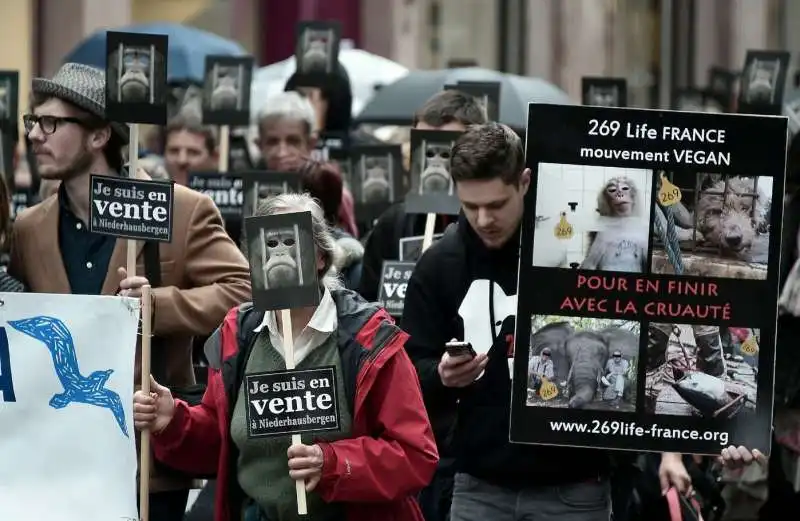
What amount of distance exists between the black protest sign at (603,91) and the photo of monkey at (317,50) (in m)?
1.48

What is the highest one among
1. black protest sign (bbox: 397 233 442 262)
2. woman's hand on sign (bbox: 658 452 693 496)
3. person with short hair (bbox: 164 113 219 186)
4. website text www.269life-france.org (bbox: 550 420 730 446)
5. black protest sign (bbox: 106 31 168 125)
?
black protest sign (bbox: 106 31 168 125)

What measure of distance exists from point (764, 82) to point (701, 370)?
6.78 meters

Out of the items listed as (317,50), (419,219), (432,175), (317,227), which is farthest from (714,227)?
(317,50)

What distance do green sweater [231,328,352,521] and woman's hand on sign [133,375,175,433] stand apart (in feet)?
0.83

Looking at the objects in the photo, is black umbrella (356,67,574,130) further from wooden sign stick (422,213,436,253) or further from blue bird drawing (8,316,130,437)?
blue bird drawing (8,316,130,437)

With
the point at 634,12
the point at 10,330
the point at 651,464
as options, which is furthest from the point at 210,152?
the point at 634,12

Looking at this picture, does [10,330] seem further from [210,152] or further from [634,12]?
[634,12]

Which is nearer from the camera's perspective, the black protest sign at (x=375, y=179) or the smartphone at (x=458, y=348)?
the smartphone at (x=458, y=348)

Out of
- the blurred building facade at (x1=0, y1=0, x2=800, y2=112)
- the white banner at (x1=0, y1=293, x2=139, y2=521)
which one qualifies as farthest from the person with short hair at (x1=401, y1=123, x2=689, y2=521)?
the blurred building facade at (x1=0, y1=0, x2=800, y2=112)

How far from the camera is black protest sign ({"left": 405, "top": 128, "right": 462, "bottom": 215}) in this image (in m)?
9.18

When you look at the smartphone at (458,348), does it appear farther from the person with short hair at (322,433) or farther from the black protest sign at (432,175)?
the black protest sign at (432,175)

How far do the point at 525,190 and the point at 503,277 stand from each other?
362 millimetres

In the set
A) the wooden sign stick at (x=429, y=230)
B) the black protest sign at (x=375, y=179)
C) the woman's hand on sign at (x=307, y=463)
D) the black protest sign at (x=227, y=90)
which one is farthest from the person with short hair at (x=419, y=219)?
the woman's hand on sign at (x=307, y=463)

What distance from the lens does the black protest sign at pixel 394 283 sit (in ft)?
29.2
